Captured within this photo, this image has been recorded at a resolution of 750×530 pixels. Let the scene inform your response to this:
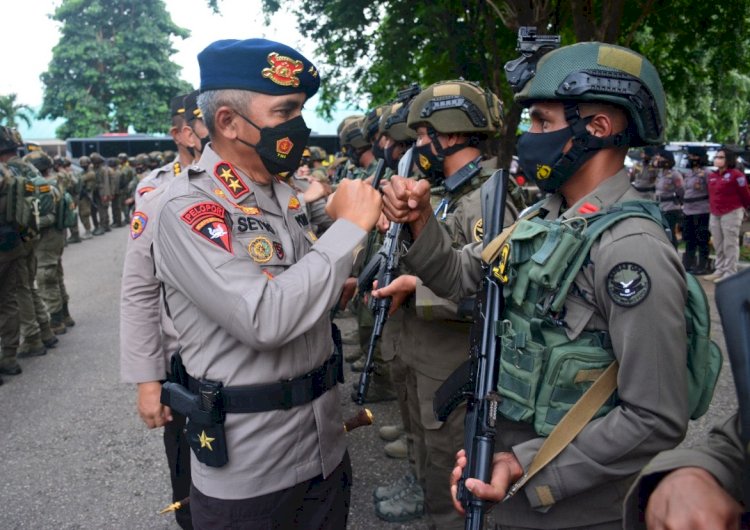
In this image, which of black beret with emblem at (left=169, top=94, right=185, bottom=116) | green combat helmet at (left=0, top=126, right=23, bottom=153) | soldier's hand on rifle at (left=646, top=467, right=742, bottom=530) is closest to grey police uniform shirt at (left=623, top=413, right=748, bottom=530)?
soldier's hand on rifle at (left=646, top=467, right=742, bottom=530)

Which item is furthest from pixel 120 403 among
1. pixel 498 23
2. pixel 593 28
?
pixel 498 23

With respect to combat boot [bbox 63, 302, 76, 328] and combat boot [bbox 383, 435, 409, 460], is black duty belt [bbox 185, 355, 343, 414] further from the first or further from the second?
combat boot [bbox 63, 302, 76, 328]

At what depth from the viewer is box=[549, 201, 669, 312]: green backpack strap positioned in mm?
1623

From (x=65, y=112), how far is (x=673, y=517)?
46265mm

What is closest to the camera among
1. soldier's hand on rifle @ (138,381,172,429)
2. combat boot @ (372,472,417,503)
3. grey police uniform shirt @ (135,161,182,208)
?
soldier's hand on rifle @ (138,381,172,429)

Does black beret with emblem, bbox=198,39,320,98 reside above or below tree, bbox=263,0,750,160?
below

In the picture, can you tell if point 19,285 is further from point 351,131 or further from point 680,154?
point 680,154

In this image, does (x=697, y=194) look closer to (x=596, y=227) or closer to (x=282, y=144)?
(x=596, y=227)

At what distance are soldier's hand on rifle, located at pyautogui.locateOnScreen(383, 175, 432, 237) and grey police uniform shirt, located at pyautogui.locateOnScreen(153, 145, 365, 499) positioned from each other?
0.89 feet

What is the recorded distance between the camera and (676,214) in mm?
11625

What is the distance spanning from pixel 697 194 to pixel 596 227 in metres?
10.5

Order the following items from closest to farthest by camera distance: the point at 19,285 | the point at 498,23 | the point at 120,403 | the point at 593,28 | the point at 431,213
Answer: the point at 431,213, the point at 120,403, the point at 19,285, the point at 593,28, the point at 498,23

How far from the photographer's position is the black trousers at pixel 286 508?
1.91 metres

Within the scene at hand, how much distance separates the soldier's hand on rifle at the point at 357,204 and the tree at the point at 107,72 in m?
42.8
